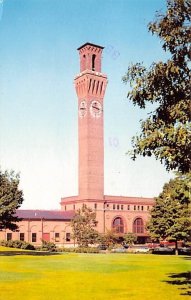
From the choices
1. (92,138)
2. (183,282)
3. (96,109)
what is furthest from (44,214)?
(183,282)

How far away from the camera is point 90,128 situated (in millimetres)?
78438

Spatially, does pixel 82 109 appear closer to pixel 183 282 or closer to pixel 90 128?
pixel 90 128

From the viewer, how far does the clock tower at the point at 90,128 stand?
3076 inches

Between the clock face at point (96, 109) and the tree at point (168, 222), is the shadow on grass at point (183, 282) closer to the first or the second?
the tree at point (168, 222)

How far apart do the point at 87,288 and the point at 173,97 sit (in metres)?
8.36

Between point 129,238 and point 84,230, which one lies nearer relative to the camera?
point 84,230

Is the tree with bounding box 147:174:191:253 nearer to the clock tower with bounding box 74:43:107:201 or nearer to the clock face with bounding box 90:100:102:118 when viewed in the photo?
the clock tower with bounding box 74:43:107:201

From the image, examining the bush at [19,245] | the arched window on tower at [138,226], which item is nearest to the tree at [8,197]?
the bush at [19,245]

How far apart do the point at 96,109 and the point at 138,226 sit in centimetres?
2471

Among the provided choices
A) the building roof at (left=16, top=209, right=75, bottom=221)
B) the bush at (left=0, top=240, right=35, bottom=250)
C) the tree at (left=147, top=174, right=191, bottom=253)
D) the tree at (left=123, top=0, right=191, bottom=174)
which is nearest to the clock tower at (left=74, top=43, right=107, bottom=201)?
the building roof at (left=16, top=209, right=75, bottom=221)

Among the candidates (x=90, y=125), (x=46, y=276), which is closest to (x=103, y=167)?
(x=90, y=125)

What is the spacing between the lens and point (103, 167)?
261ft

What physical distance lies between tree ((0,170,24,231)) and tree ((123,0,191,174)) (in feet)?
→ 83.3

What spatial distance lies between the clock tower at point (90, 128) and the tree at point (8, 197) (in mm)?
37494
